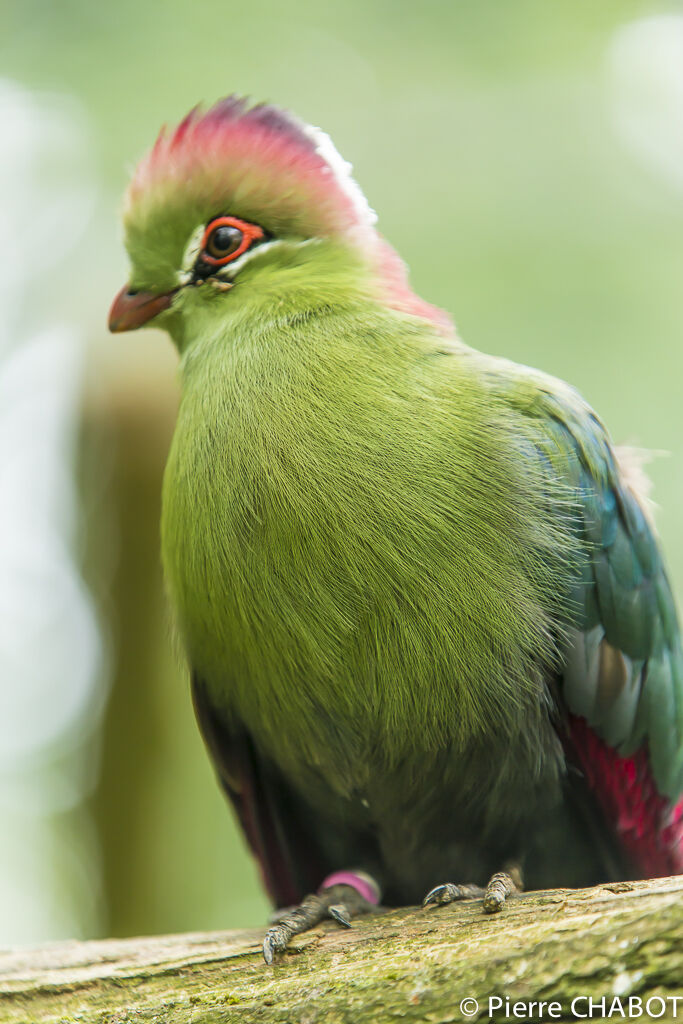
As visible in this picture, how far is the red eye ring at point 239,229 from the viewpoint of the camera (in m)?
2.85

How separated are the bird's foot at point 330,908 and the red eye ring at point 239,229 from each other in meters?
2.00

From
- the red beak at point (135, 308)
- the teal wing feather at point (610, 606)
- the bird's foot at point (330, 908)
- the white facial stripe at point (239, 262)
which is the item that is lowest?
the bird's foot at point (330, 908)

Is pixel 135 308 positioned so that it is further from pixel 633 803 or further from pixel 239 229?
pixel 633 803

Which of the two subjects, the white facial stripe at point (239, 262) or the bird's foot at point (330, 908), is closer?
the bird's foot at point (330, 908)

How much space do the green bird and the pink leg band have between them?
2 cm

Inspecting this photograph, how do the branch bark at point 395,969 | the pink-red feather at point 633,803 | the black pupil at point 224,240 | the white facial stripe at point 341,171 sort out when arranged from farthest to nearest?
the white facial stripe at point 341,171 → the black pupil at point 224,240 → the pink-red feather at point 633,803 → the branch bark at point 395,969

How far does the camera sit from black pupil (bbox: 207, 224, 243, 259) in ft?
9.31

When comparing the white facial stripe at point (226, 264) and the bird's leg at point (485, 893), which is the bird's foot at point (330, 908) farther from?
the white facial stripe at point (226, 264)

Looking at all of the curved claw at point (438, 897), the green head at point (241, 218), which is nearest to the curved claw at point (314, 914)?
the curved claw at point (438, 897)

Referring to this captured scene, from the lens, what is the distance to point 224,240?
2.84 metres

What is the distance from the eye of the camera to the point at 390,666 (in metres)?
2.39

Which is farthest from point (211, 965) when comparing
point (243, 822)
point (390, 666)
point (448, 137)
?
point (448, 137)

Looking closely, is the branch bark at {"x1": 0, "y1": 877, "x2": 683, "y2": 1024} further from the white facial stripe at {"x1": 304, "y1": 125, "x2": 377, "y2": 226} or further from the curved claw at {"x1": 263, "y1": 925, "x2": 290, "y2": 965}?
the white facial stripe at {"x1": 304, "y1": 125, "x2": 377, "y2": 226}

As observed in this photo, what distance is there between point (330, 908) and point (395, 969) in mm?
604
